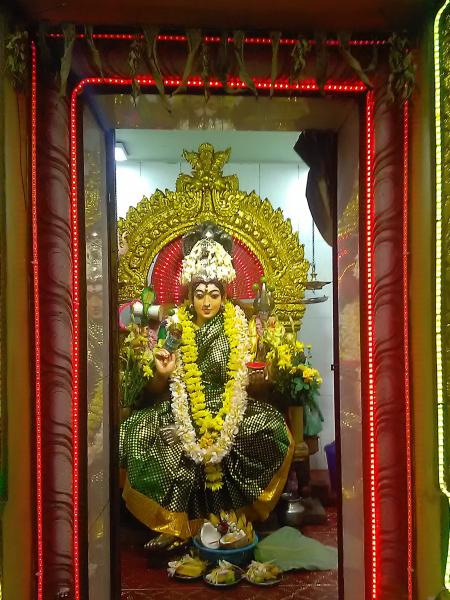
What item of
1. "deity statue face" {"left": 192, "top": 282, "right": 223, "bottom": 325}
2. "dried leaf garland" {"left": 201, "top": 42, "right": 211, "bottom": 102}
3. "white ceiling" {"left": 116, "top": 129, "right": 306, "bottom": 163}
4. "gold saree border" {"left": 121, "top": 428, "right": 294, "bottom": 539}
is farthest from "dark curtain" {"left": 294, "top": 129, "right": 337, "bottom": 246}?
"gold saree border" {"left": 121, "top": 428, "right": 294, "bottom": 539}

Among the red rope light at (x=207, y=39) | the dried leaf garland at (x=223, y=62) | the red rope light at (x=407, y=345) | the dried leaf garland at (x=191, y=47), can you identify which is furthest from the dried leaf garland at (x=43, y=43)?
the red rope light at (x=407, y=345)

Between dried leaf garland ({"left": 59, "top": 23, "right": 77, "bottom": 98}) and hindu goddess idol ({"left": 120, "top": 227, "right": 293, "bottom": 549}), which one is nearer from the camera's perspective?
dried leaf garland ({"left": 59, "top": 23, "right": 77, "bottom": 98})

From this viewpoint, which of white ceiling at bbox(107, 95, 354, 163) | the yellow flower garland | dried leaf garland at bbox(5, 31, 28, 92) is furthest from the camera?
the yellow flower garland

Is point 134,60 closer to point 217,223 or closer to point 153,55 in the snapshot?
point 153,55

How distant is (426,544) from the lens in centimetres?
144

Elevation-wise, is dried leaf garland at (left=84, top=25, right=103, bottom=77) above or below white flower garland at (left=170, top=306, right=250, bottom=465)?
above

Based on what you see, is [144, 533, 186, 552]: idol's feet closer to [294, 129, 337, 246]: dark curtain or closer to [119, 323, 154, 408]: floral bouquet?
[119, 323, 154, 408]: floral bouquet

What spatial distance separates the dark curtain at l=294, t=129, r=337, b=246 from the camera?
189 cm

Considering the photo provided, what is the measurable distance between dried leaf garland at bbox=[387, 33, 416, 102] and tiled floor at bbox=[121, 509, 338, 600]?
205cm

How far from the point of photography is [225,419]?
8.92 ft

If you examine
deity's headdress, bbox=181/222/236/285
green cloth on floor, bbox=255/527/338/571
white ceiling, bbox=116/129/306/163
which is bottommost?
green cloth on floor, bbox=255/527/338/571

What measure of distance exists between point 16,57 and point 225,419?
1969 mm

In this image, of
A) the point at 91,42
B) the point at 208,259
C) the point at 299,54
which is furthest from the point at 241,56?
the point at 208,259

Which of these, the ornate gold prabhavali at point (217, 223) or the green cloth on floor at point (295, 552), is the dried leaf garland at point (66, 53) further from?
the green cloth on floor at point (295, 552)
